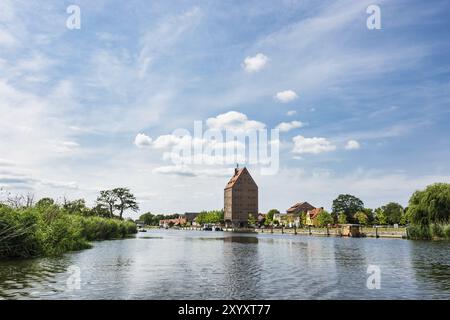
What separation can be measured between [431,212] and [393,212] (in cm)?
9748

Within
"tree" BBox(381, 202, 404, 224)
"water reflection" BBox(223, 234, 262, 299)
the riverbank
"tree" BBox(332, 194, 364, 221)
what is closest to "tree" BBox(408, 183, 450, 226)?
the riverbank

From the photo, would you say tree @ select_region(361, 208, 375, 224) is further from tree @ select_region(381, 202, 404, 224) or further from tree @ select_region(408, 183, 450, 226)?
tree @ select_region(408, 183, 450, 226)

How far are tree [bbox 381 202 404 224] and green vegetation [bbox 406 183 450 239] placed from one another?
79265 millimetres

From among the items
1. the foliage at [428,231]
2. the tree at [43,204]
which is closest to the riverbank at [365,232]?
the foliage at [428,231]

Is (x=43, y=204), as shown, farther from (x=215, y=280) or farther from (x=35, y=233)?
(x=215, y=280)

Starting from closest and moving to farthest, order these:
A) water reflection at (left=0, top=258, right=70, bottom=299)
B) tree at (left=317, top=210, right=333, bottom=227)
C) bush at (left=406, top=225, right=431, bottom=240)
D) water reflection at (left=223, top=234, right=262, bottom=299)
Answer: water reflection at (left=0, top=258, right=70, bottom=299) < water reflection at (left=223, top=234, right=262, bottom=299) < bush at (left=406, top=225, right=431, bottom=240) < tree at (left=317, top=210, right=333, bottom=227)

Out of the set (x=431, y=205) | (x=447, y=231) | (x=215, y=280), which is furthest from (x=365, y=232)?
(x=215, y=280)

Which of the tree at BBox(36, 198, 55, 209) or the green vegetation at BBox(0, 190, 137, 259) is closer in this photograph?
the green vegetation at BBox(0, 190, 137, 259)

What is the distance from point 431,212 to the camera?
68.8 m

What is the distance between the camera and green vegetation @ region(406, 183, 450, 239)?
67.9 meters

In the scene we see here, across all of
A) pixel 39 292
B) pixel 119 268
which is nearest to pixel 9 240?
pixel 119 268

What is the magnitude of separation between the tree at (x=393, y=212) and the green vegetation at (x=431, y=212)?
79265mm
